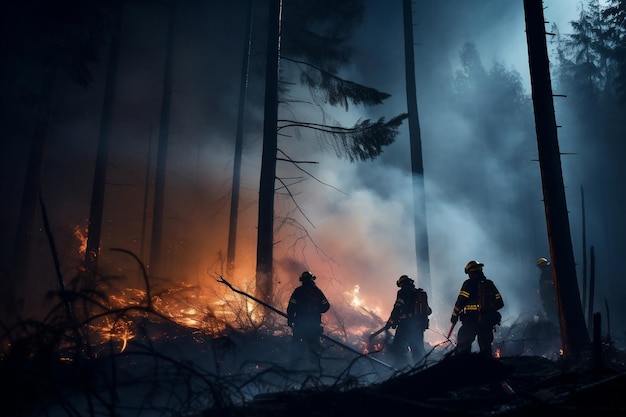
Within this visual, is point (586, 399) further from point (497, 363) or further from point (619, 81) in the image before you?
point (619, 81)

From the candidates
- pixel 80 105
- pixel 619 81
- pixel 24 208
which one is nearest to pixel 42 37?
pixel 24 208

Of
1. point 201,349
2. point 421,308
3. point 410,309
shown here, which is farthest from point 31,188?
point 421,308

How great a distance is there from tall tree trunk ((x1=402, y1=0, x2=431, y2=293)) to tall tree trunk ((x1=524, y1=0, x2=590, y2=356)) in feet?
19.8

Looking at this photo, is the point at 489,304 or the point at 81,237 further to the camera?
the point at 81,237

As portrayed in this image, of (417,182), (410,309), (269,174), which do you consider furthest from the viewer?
(417,182)

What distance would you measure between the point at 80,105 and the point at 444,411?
23.5 m

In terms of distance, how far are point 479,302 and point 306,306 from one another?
336 centimetres

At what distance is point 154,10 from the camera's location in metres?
22.8

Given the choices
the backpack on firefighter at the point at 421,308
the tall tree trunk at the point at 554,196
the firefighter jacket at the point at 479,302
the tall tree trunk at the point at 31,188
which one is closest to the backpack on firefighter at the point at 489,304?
the firefighter jacket at the point at 479,302

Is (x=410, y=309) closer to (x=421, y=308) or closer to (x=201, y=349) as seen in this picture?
(x=421, y=308)

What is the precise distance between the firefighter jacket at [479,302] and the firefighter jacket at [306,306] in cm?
265

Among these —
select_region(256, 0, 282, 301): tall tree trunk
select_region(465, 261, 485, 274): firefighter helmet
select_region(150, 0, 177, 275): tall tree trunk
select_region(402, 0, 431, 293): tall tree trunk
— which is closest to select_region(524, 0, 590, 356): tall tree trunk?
select_region(465, 261, 485, 274): firefighter helmet

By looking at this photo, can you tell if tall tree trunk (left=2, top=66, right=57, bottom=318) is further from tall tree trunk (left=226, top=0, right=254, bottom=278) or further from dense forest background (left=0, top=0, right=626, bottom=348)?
tall tree trunk (left=226, top=0, right=254, bottom=278)

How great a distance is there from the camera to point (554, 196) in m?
8.29
